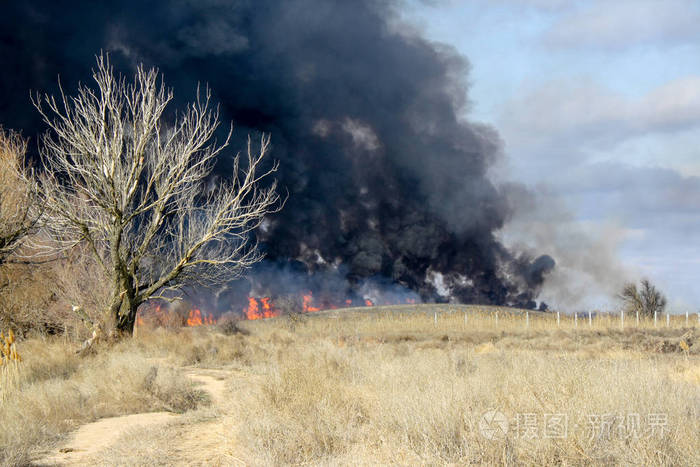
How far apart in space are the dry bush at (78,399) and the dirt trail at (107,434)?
0.27 meters

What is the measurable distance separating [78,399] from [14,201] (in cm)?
1245

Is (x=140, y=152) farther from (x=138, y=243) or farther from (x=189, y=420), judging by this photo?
(x=189, y=420)

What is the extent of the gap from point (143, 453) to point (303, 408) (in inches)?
84.7

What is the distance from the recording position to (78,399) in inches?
420

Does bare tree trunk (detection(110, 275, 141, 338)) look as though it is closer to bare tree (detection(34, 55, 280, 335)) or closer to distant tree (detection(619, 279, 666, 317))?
bare tree (detection(34, 55, 280, 335))

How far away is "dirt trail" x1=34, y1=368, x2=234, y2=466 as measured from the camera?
753 centimetres

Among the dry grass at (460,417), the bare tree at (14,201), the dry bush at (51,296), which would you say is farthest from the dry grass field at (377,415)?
the dry bush at (51,296)

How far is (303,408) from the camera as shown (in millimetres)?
7902

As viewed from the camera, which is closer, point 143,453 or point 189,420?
point 143,453

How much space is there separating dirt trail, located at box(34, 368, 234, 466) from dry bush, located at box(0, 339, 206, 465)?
27 cm

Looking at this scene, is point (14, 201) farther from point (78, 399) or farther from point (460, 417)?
point (460, 417)

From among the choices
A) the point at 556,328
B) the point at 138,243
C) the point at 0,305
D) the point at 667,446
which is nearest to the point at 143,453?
the point at 667,446

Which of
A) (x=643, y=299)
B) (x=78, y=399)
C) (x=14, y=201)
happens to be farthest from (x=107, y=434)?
(x=643, y=299)

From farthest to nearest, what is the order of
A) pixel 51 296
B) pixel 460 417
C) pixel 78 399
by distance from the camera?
pixel 51 296 → pixel 78 399 → pixel 460 417
